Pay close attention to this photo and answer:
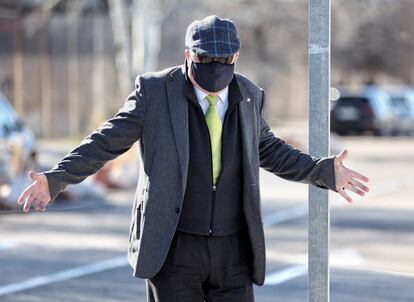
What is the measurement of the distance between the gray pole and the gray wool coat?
0.38 feet

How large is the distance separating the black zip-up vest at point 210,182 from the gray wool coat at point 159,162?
41 mm

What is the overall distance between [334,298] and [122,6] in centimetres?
1457

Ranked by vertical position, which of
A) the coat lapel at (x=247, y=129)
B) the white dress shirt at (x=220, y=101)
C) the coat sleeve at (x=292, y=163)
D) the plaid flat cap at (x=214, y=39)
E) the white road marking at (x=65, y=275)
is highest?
the plaid flat cap at (x=214, y=39)

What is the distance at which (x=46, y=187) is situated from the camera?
4.46m

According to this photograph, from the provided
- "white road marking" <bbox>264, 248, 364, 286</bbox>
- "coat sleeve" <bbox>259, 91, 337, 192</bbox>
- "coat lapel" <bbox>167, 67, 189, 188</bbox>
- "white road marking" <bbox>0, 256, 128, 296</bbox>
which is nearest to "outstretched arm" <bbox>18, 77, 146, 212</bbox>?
"coat lapel" <bbox>167, 67, 189, 188</bbox>

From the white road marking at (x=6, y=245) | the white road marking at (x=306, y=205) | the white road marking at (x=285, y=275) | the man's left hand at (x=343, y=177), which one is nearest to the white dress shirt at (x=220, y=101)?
the man's left hand at (x=343, y=177)

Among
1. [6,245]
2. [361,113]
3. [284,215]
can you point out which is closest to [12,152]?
[6,245]

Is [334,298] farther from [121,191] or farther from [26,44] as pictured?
[26,44]

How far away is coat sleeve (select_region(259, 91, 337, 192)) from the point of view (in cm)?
459

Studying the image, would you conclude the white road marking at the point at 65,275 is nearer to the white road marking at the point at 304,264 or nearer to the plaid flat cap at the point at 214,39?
the white road marking at the point at 304,264

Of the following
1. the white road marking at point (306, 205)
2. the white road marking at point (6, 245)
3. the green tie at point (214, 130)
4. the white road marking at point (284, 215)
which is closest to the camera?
the green tie at point (214, 130)

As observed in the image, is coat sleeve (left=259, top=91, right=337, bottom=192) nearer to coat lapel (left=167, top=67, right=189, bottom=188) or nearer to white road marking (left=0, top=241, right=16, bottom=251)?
coat lapel (left=167, top=67, right=189, bottom=188)

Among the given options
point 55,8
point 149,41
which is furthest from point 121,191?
point 55,8

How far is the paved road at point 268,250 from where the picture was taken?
8.69m
